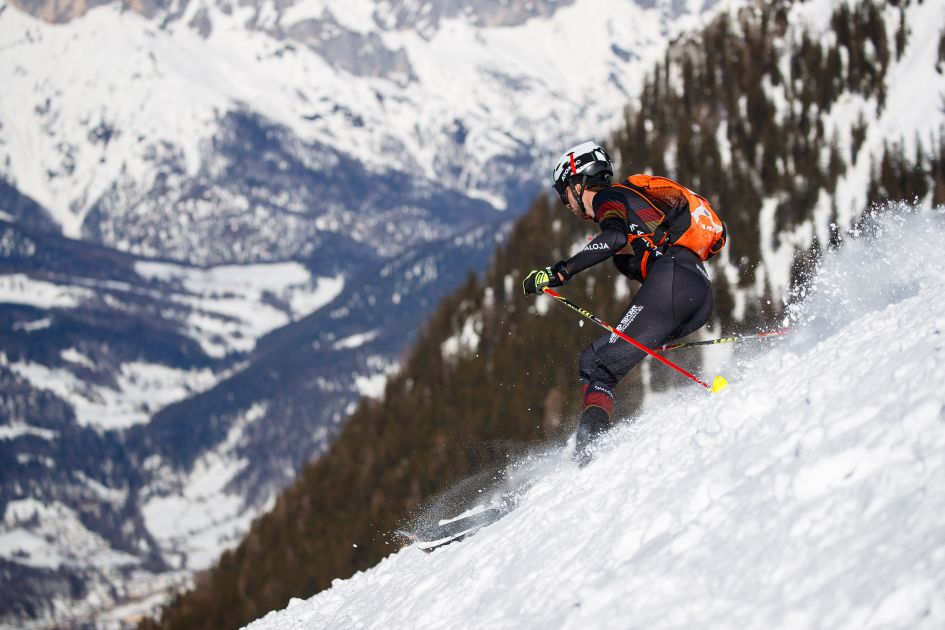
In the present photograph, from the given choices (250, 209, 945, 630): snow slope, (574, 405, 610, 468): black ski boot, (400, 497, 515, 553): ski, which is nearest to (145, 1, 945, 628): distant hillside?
(400, 497, 515, 553): ski

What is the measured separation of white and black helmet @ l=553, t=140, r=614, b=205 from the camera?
10.2m

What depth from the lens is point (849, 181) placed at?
220 ft

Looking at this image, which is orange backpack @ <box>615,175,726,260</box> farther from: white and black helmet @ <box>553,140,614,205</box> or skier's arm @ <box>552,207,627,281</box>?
skier's arm @ <box>552,207,627,281</box>

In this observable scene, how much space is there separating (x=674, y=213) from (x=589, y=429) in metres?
2.44

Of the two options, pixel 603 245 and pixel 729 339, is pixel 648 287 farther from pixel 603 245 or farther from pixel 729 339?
pixel 729 339

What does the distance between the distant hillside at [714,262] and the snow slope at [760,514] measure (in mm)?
45774

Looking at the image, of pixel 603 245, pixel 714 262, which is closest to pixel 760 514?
pixel 603 245

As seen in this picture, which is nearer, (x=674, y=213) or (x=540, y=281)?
(x=540, y=281)

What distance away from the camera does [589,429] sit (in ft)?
32.5

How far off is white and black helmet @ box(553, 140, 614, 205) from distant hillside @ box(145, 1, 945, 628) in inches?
1762

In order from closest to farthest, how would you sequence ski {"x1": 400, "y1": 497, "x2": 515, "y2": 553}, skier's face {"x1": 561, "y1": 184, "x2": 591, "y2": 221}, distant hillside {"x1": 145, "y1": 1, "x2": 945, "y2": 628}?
skier's face {"x1": 561, "y1": 184, "x2": 591, "y2": 221}, ski {"x1": 400, "y1": 497, "x2": 515, "y2": 553}, distant hillside {"x1": 145, "y1": 1, "x2": 945, "y2": 628}

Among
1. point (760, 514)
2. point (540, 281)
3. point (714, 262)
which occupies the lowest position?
point (714, 262)

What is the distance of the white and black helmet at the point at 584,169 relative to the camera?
33.6 ft

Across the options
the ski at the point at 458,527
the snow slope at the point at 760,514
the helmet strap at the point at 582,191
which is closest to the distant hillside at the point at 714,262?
the ski at the point at 458,527
